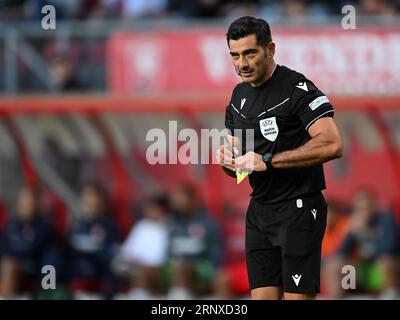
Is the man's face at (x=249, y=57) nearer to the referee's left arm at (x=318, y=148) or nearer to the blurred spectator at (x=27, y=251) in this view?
the referee's left arm at (x=318, y=148)

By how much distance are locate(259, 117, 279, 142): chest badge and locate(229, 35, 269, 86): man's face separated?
25 centimetres

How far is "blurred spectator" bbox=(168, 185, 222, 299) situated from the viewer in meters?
12.9

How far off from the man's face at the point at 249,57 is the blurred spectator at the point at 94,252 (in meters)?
6.59

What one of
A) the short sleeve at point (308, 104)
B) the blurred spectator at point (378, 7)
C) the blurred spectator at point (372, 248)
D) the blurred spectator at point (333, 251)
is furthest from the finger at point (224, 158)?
the blurred spectator at point (378, 7)

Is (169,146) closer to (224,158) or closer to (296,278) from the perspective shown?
(224,158)

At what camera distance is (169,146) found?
45.2 ft

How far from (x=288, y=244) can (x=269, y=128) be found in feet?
2.19

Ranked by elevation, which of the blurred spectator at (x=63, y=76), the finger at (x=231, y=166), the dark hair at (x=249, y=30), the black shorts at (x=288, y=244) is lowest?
the black shorts at (x=288, y=244)

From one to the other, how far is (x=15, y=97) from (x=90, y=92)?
0.86 m

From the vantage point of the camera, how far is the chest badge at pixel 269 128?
6.96 m

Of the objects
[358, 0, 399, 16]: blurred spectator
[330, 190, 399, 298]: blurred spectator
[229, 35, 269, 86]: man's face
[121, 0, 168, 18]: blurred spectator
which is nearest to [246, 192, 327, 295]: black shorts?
[229, 35, 269, 86]: man's face

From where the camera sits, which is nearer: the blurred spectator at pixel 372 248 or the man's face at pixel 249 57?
the man's face at pixel 249 57

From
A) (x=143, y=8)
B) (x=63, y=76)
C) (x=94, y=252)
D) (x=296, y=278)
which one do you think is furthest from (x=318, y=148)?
(x=143, y=8)
